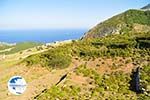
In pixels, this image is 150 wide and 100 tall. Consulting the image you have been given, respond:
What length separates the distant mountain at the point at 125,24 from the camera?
357ft

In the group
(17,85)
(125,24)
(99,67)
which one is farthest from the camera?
(125,24)

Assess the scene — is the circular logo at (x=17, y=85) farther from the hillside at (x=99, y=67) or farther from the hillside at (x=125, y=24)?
the hillside at (x=125, y=24)

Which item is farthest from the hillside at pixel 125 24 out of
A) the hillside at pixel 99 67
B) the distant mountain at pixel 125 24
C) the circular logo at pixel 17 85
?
the circular logo at pixel 17 85

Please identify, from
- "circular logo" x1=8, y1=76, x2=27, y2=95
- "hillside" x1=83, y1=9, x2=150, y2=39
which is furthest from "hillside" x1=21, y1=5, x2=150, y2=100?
"hillside" x1=83, y1=9, x2=150, y2=39

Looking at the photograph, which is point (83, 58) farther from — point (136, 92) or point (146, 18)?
point (146, 18)

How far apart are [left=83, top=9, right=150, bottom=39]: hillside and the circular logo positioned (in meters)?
68.8

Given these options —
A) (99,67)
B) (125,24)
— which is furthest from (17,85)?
(125,24)

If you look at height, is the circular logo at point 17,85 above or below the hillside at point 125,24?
below

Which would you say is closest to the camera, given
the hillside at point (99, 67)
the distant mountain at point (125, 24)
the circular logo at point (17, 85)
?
the hillside at point (99, 67)

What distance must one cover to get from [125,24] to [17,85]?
7883cm

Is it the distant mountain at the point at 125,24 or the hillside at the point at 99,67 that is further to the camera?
the distant mountain at the point at 125,24

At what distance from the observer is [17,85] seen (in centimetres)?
3725

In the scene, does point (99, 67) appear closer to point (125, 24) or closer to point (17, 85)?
point (17, 85)

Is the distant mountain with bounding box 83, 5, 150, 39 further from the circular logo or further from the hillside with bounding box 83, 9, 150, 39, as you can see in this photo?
the circular logo
